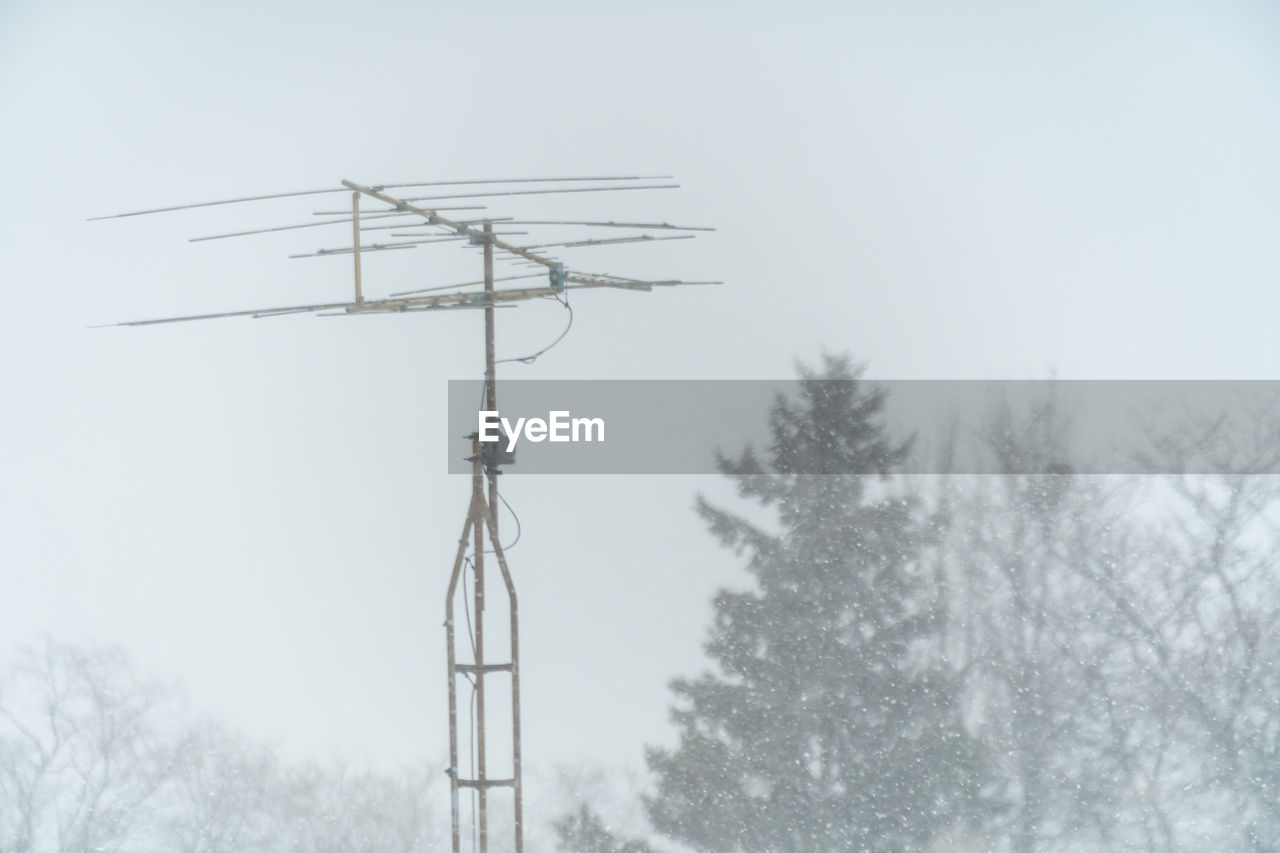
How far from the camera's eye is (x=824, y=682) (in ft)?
20.6

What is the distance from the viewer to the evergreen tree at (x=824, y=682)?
6.19 meters

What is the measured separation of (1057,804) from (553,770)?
2.73 metres

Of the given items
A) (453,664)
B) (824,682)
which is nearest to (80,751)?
(824,682)

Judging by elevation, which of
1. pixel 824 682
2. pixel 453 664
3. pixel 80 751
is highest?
pixel 453 664

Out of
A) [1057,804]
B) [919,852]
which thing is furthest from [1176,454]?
[919,852]

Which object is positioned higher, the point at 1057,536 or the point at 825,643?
the point at 1057,536

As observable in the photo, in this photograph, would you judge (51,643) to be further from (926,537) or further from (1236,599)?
(1236,599)

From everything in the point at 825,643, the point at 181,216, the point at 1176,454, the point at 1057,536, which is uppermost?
the point at 181,216

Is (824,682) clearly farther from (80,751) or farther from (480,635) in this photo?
(80,751)

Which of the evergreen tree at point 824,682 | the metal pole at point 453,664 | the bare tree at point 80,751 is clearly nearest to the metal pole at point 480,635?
the metal pole at point 453,664

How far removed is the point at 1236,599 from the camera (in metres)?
6.26

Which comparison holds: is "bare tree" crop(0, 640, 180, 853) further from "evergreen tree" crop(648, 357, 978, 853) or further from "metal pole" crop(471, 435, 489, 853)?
"metal pole" crop(471, 435, 489, 853)

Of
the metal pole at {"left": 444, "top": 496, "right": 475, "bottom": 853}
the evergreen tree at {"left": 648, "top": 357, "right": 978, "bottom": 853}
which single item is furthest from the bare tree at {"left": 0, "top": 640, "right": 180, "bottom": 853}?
the metal pole at {"left": 444, "top": 496, "right": 475, "bottom": 853}

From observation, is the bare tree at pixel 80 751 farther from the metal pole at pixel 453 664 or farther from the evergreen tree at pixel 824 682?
the metal pole at pixel 453 664
